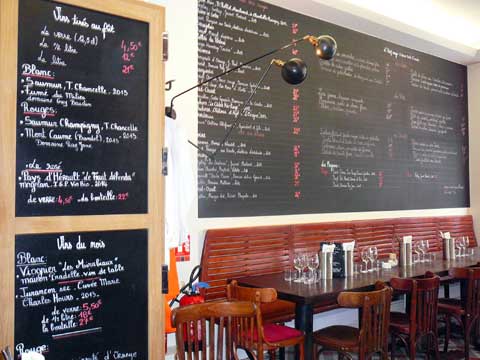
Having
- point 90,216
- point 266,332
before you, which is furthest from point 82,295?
point 266,332

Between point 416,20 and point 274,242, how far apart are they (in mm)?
3379

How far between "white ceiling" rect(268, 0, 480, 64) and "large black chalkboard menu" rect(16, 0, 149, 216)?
2.34 m

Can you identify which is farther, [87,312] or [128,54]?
[128,54]

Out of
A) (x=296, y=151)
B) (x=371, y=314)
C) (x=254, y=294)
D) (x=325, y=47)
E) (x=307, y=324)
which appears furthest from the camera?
(x=296, y=151)

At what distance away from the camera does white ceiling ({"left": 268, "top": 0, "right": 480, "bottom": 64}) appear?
481cm

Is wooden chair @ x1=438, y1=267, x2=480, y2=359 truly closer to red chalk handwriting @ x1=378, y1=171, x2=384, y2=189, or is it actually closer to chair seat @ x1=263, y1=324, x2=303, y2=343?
red chalk handwriting @ x1=378, y1=171, x2=384, y2=189

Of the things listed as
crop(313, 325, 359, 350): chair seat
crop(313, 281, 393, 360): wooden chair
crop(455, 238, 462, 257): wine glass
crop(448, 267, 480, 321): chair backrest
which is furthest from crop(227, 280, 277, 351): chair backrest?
crop(455, 238, 462, 257): wine glass

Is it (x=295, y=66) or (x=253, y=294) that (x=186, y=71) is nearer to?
(x=295, y=66)

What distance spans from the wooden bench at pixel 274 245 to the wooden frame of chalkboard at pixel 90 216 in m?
1.21

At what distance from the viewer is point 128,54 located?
2.64 m

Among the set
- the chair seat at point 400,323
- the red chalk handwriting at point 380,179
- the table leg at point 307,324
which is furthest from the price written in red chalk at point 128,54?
the red chalk handwriting at point 380,179

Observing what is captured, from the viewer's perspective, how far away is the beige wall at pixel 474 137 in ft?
21.7

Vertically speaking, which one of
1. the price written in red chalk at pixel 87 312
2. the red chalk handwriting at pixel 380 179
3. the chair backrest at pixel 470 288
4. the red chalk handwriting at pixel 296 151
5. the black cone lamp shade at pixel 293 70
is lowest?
the chair backrest at pixel 470 288

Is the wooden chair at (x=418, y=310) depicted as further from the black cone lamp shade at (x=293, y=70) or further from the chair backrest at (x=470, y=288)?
the black cone lamp shade at (x=293, y=70)
